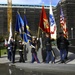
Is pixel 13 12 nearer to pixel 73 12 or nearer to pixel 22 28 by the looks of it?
pixel 73 12

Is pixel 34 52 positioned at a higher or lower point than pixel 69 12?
lower

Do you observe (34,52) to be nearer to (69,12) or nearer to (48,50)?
(48,50)

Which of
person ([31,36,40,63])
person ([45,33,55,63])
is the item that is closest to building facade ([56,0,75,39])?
person ([31,36,40,63])

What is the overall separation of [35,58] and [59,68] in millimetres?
3155

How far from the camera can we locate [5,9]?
115688 mm

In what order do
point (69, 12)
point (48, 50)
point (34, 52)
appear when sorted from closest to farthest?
point (48, 50) < point (34, 52) < point (69, 12)

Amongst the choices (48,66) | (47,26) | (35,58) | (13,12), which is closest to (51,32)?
(47,26)

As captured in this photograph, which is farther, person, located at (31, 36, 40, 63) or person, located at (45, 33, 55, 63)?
person, located at (31, 36, 40, 63)


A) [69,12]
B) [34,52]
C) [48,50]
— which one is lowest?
[34,52]

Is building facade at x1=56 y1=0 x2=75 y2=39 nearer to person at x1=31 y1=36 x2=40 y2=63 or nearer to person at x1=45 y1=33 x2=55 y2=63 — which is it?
person at x1=31 y1=36 x2=40 y2=63

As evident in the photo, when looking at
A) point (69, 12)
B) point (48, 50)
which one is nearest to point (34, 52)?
point (48, 50)

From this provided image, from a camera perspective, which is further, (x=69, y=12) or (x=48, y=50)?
(x=69, y=12)

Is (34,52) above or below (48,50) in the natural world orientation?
below

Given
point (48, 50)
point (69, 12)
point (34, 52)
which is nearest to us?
point (48, 50)
